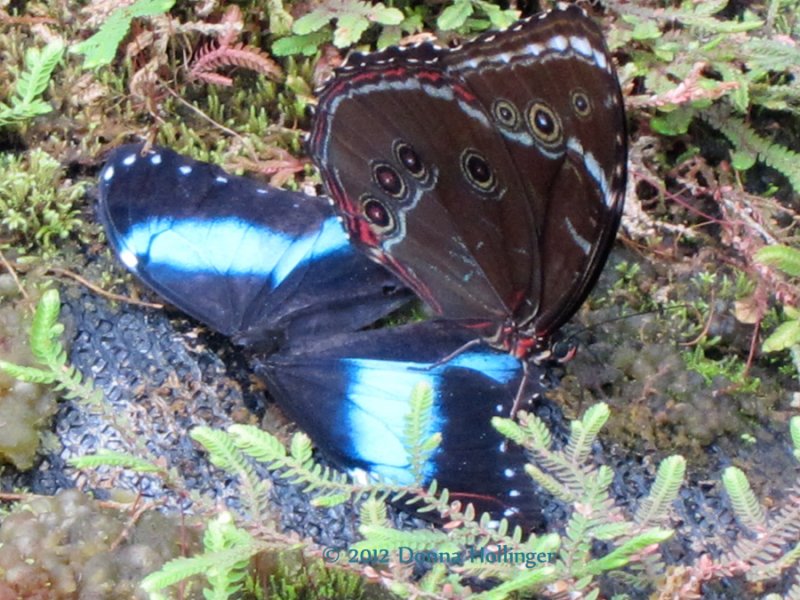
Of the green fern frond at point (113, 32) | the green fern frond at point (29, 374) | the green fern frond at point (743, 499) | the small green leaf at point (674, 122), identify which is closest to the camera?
the green fern frond at point (743, 499)

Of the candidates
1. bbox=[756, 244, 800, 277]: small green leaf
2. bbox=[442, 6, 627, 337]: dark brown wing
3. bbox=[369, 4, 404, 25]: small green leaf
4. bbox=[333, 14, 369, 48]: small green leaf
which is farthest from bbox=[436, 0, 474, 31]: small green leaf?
bbox=[756, 244, 800, 277]: small green leaf

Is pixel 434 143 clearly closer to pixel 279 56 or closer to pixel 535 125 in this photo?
pixel 535 125

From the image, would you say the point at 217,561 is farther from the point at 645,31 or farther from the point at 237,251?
the point at 645,31

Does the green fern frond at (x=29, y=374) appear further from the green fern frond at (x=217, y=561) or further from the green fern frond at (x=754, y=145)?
the green fern frond at (x=754, y=145)

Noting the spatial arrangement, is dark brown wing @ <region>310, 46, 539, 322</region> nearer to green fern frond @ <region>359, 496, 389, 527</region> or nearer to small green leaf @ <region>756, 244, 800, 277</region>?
small green leaf @ <region>756, 244, 800, 277</region>

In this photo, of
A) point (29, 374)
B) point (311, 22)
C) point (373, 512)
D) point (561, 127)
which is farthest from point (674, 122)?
point (29, 374)

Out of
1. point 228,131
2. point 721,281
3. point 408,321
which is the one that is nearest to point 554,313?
point 408,321

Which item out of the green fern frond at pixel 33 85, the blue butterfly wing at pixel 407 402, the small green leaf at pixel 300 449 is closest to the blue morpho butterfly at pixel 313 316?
the blue butterfly wing at pixel 407 402
